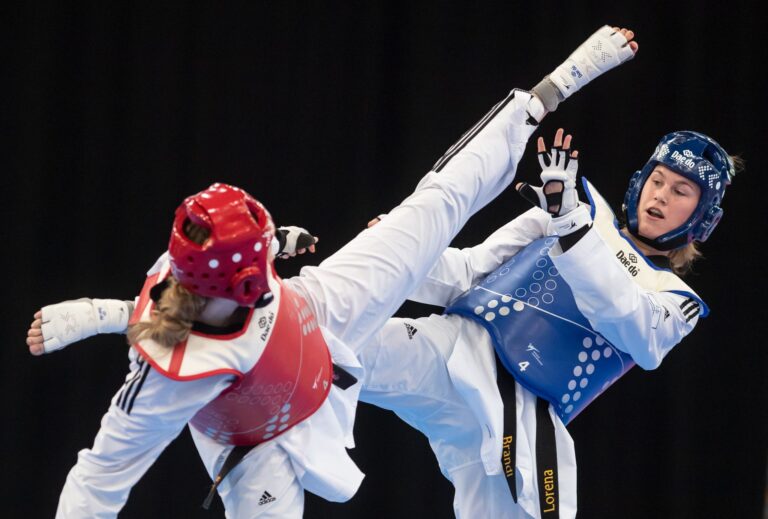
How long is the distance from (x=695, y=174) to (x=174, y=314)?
173 cm

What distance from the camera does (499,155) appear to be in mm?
2930

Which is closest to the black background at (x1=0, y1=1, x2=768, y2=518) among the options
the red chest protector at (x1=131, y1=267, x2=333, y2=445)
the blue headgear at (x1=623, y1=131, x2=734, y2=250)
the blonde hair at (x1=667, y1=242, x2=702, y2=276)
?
the blonde hair at (x1=667, y1=242, x2=702, y2=276)

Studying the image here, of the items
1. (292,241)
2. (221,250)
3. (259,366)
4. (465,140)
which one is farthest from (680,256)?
(221,250)

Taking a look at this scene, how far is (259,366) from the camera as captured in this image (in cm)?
236

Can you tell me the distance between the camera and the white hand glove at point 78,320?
265 cm

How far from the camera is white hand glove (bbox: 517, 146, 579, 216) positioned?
9.27 ft

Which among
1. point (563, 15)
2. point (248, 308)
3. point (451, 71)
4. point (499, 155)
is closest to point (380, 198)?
point (451, 71)

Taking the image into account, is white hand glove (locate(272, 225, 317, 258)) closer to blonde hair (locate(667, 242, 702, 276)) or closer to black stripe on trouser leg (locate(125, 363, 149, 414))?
black stripe on trouser leg (locate(125, 363, 149, 414))

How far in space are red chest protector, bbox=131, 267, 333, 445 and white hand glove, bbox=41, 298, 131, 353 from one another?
1.11ft

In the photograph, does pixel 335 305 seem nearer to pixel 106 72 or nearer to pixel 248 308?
pixel 248 308

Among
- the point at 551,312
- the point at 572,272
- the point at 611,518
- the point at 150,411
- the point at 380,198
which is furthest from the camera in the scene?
the point at 611,518

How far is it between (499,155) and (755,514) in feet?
8.07

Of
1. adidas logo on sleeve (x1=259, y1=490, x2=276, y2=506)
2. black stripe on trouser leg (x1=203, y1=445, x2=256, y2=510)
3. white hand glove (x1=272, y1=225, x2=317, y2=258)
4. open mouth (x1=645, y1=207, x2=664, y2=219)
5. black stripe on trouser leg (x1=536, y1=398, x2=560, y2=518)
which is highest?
open mouth (x1=645, y1=207, x2=664, y2=219)

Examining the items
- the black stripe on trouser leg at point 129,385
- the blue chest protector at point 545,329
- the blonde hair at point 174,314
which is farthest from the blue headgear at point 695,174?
the black stripe on trouser leg at point 129,385
